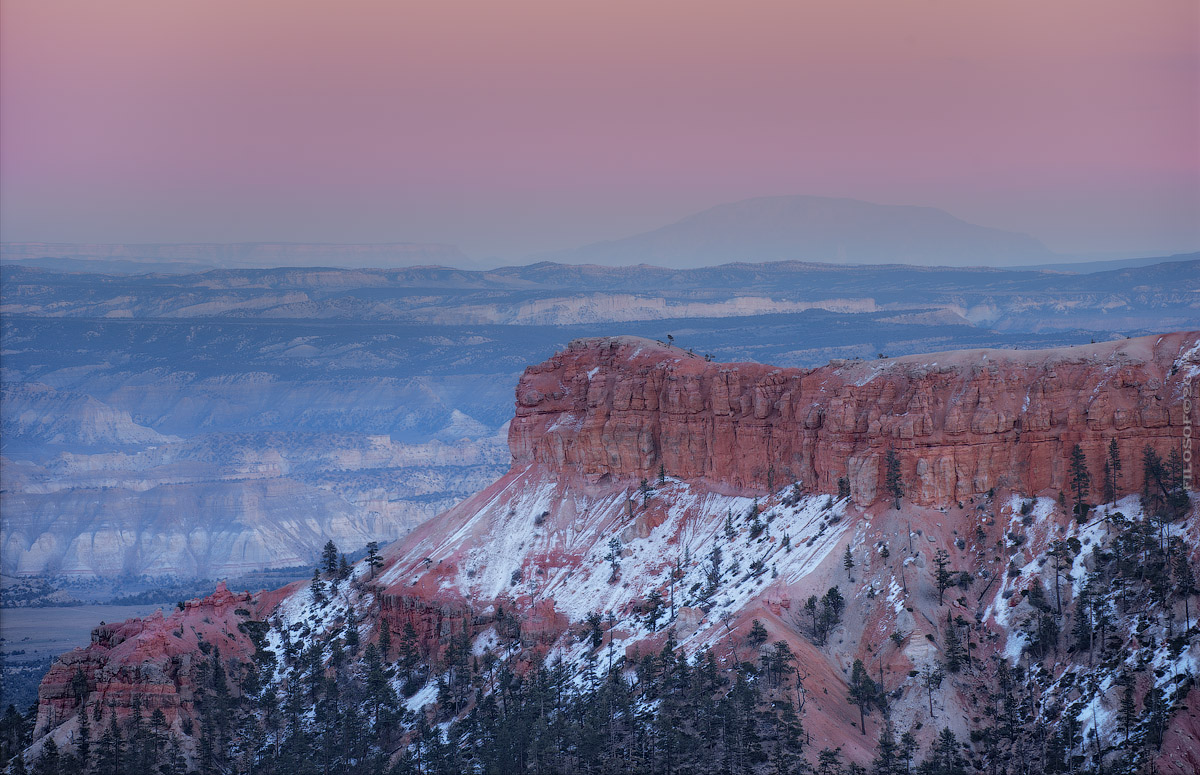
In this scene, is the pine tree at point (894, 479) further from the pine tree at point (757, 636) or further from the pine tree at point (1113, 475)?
the pine tree at point (757, 636)

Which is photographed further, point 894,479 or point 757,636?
point 894,479

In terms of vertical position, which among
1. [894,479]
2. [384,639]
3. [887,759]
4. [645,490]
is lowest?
[384,639]

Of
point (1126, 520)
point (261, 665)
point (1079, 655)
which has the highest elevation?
point (1126, 520)

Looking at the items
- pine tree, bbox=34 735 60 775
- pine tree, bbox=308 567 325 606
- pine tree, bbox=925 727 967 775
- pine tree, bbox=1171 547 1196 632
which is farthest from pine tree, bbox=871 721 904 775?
pine tree, bbox=308 567 325 606

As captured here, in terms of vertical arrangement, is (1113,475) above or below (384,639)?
above

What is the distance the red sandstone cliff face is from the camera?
98.3 meters

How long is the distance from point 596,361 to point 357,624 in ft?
87.8

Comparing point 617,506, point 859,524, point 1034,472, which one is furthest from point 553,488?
point 1034,472

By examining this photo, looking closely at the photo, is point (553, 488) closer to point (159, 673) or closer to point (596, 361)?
point (596, 361)

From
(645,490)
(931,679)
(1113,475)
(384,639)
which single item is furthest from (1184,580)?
(384,639)

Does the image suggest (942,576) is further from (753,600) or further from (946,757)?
(946,757)

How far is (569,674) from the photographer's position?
10525 centimetres

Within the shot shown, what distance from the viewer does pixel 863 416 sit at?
108 m

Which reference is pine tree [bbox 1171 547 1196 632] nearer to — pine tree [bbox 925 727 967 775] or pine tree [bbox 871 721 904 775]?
pine tree [bbox 925 727 967 775]
